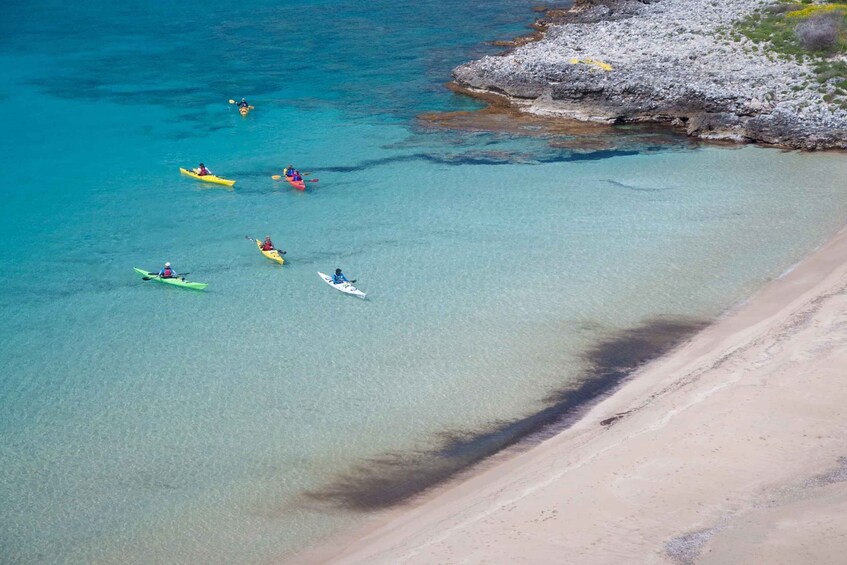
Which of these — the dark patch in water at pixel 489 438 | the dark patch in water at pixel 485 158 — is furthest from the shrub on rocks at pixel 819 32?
the dark patch in water at pixel 489 438

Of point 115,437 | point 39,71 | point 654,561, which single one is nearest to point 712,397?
point 654,561

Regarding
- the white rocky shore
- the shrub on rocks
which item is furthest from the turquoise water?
the shrub on rocks

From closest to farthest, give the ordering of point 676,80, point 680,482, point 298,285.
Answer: point 680,482 < point 298,285 < point 676,80

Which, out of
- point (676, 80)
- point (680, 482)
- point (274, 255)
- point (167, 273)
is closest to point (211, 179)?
point (274, 255)

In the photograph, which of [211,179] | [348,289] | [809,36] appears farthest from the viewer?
[809,36]

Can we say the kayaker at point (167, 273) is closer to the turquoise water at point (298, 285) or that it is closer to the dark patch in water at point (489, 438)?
the turquoise water at point (298, 285)

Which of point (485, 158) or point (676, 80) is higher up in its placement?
point (676, 80)

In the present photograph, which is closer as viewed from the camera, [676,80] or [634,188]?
[634,188]

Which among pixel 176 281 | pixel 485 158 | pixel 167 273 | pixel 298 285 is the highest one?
pixel 485 158

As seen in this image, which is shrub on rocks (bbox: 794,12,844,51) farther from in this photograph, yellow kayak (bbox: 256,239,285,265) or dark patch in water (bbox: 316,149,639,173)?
yellow kayak (bbox: 256,239,285,265)

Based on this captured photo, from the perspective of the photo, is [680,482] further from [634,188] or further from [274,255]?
[634,188]

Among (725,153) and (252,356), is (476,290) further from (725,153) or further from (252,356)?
(725,153)
